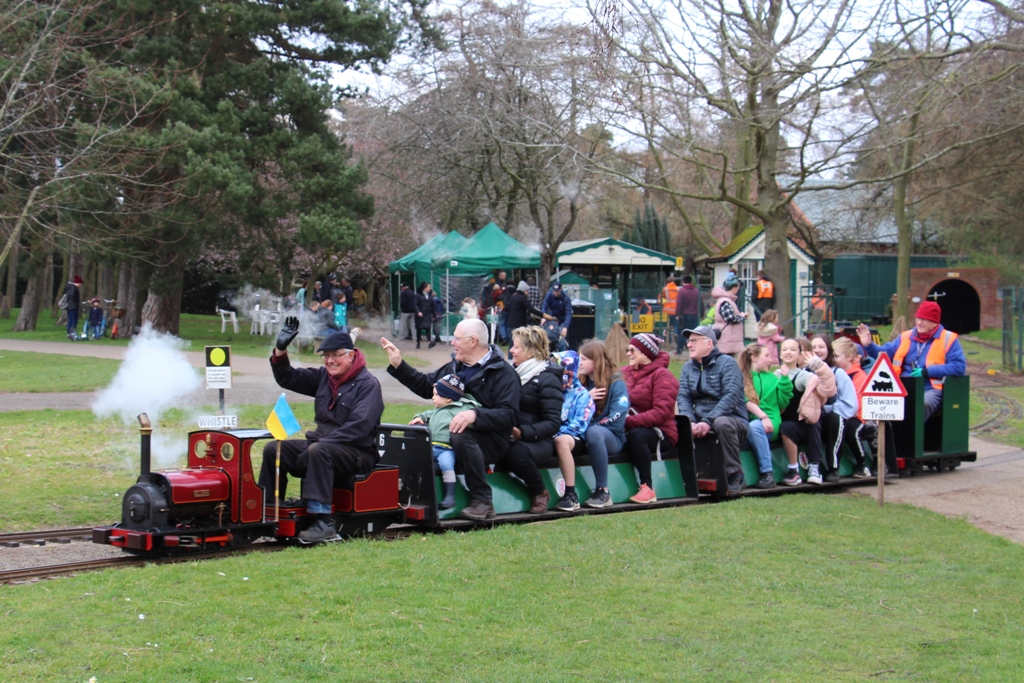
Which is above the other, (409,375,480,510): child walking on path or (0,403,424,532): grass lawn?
(409,375,480,510): child walking on path

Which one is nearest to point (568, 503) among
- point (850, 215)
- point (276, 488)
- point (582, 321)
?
point (276, 488)

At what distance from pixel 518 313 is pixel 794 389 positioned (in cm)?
1101

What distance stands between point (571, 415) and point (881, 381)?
321 cm

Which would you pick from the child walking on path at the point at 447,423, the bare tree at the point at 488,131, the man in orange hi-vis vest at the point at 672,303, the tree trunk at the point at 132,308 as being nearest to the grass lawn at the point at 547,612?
the child walking on path at the point at 447,423

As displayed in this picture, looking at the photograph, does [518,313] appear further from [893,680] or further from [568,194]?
[893,680]

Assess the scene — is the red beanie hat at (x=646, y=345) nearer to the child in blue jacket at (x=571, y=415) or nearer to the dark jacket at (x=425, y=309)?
the child in blue jacket at (x=571, y=415)

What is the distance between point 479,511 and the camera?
28.1 feet

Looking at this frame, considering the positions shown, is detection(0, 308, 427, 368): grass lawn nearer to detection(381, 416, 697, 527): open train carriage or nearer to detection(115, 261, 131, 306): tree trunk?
detection(115, 261, 131, 306): tree trunk

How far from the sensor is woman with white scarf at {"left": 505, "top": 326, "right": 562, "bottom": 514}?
8906 millimetres

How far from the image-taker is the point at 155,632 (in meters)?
5.43

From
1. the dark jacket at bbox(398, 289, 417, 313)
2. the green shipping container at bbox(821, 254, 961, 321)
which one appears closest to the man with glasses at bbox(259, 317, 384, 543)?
the dark jacket at bbox(398, 289, 417, 313)

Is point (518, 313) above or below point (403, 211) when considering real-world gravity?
below

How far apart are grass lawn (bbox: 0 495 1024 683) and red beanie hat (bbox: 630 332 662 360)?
6.35ft

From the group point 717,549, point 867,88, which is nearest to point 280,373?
point 717,549
